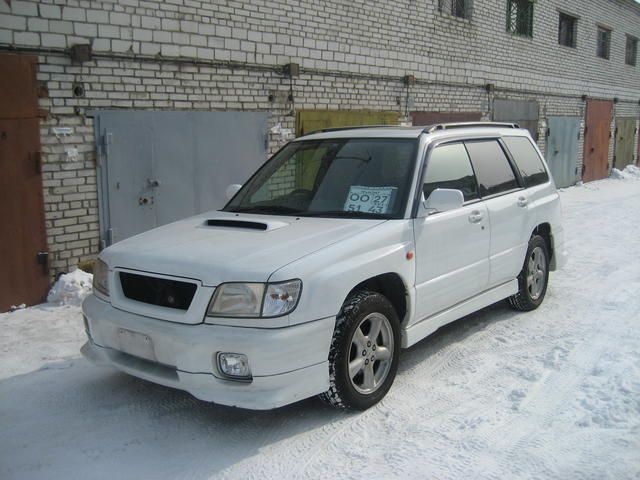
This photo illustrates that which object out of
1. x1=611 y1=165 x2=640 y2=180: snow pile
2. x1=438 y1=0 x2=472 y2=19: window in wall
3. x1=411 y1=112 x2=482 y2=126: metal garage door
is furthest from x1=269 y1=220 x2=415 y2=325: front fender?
x1=611 y1=165 x2=640 y2=180: snow pile

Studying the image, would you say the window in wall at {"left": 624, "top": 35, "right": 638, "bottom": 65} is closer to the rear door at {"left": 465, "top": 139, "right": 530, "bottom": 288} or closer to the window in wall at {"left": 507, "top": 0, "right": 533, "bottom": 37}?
the window in wall at {"left": 507, "top": 0, "right": 533, "bottom": 37}

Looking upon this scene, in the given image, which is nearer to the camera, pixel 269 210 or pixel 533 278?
pixel 269 210

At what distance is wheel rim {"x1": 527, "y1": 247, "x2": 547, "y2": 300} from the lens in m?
5.80

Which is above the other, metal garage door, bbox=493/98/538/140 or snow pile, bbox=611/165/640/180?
metal garage door, bbox=493/98/538/140

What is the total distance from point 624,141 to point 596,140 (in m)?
3.04

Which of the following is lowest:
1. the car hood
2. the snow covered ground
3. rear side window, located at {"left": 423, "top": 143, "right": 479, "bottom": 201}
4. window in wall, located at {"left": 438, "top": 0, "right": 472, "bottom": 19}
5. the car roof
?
the snow covered ground

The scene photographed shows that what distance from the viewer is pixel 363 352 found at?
3789mm

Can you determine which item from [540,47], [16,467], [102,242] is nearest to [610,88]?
[540,47]

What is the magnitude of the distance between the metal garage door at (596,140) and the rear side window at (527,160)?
14.3 metres

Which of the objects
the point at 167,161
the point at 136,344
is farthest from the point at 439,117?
the point at 136,344

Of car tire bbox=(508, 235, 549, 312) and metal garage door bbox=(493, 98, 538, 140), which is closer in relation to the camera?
car tire bbox=(508, 235, 549, 312)

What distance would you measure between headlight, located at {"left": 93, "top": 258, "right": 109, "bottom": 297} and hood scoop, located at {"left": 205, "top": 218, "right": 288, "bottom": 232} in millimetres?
734

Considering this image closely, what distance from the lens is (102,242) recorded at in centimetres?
701

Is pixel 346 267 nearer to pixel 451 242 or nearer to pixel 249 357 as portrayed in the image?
→ pixel 249 357
